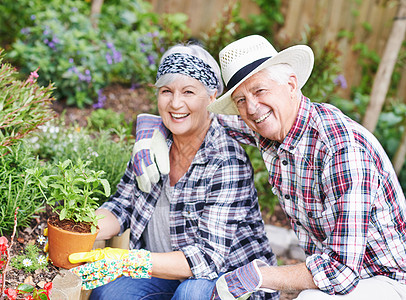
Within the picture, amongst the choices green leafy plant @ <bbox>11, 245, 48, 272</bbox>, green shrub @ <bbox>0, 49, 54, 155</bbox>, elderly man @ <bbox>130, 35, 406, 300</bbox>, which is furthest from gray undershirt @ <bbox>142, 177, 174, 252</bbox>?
green shrub @ <bbox>0, 49, 54, 155</bbox>

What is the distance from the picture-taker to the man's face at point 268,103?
188cm

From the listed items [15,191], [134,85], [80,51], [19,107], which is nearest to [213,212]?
[15,191]

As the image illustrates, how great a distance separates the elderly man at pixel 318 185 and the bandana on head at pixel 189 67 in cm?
12

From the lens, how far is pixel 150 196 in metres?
2.26

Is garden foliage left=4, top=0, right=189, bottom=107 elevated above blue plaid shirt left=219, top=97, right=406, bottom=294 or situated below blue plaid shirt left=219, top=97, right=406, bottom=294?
above

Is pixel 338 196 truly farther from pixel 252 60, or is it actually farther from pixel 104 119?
pixel 104 119

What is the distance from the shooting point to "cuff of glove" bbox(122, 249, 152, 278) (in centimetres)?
185

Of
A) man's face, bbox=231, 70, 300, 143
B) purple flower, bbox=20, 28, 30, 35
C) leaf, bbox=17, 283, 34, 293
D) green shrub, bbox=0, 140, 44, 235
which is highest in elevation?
purple flower, bbox=20, 28, 30, 35

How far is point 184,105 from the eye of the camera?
82.8 inches

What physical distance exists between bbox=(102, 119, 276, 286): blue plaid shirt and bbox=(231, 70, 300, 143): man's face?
0.27m

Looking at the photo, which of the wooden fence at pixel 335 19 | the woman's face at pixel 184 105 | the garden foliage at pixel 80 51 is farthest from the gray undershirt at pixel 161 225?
the wooden fence at pixel 335 19

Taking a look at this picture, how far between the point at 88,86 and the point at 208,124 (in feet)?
7.32

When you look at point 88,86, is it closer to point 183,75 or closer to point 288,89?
point 183,75

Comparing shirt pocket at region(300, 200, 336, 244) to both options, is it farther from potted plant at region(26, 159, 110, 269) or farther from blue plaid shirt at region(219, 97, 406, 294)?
potted plant at region(26, 159, 110, 269)
